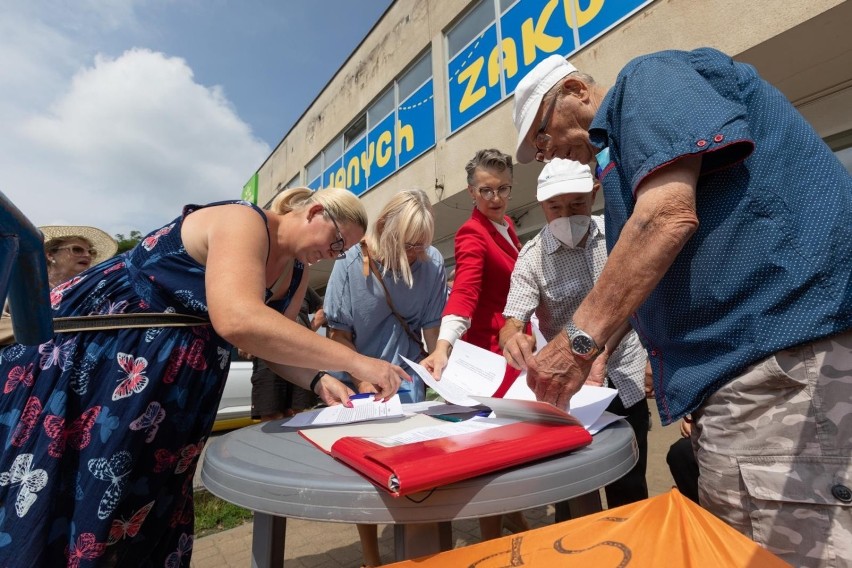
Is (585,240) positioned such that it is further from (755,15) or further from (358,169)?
(358,169)

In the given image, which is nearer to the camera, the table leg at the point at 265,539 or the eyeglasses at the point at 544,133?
the table leg at the point at 265,539

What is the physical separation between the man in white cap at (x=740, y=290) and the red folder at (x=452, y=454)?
0.13m

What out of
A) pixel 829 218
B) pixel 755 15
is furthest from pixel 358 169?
pixel 829 218

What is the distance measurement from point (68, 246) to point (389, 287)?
268 cm

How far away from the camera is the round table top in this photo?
742 mm

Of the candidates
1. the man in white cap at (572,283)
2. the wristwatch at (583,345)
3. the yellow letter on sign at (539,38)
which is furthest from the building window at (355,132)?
the wristwatch at (583,345)

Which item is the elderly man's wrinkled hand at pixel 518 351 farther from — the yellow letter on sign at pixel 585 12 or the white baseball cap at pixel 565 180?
the yellow letter on sign at pixel 585 12

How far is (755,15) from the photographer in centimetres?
358

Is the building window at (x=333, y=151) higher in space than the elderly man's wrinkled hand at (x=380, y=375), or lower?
higher

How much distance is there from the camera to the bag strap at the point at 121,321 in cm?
116

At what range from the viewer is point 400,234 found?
219 centimetres

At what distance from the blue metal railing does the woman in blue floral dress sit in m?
0.39

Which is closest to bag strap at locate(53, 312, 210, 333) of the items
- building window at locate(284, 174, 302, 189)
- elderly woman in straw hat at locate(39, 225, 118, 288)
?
elderly woman in straw hat at locate(39, 225, 118, 288)

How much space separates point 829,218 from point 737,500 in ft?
1.92
